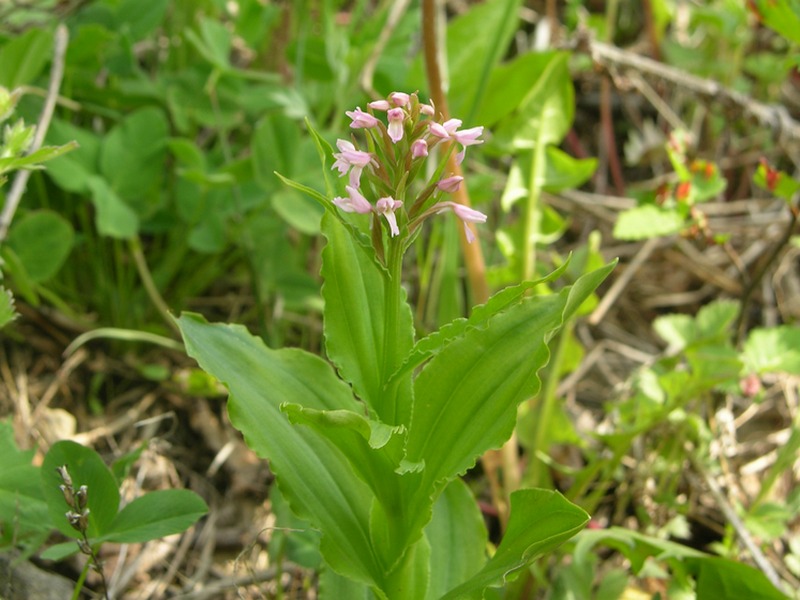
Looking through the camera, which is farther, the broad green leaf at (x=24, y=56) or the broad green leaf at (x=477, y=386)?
the broad green leaf at (x=24, y=56)

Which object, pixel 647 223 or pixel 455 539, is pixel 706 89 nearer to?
pixel 647 223

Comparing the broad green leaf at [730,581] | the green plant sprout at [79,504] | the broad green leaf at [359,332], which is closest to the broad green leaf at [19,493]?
the green plant sprout at [79,504]

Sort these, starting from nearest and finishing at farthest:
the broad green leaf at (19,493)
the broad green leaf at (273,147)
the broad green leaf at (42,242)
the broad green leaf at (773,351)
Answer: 1. the broad green leaf at (19,493)
2. the broad green leaf at (773,351)
3. the broad green leaf at (42,242)
4. the broad green leaf at (273,147)

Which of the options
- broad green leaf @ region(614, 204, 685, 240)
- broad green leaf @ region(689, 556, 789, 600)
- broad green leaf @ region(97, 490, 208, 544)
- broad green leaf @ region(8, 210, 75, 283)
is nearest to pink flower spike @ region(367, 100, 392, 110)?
broad green leaf @ region(97, 490, 208, 544)

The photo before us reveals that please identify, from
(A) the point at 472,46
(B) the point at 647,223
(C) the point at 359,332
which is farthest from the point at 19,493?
(A) the point at 472,46

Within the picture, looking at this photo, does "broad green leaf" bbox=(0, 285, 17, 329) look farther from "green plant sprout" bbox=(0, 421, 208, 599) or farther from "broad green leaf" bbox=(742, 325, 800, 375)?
"broad green leaf" bbox=(742, 325, 800, 375)

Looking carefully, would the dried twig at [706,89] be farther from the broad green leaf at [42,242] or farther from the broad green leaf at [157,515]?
the broad green leaf at [157,515]
